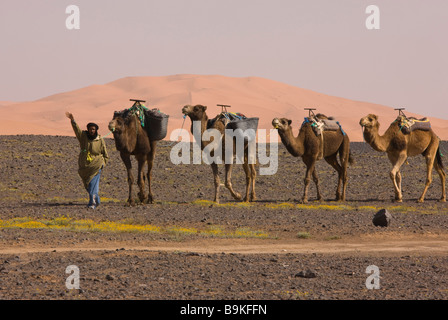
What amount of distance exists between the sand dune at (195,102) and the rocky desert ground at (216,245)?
6031 cm

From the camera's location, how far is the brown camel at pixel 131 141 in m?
18.3

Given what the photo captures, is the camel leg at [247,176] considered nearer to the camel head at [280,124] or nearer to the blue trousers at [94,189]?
the camel head at [280,124]

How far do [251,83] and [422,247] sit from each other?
4713 inches

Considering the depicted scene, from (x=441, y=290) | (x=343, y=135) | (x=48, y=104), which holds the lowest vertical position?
(x=441, y=290)

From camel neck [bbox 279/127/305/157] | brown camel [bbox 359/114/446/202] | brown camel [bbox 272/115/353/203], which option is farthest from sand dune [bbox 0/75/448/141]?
camel neck [bbox 279/127/305/157]

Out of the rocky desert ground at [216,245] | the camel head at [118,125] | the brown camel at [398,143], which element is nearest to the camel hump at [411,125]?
the brown camel at [398,143]

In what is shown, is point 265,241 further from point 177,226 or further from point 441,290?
point 441,290

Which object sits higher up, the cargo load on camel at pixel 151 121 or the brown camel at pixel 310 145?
the cargo load on camel at pixel 151 121

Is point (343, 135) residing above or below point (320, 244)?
above

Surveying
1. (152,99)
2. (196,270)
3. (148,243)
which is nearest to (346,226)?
(148,243)

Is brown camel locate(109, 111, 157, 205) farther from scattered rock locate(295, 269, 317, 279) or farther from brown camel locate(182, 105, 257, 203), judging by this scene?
scattered rock locate(295, 269, 317, 279)

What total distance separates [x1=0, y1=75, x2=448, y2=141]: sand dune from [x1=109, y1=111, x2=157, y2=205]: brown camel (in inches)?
2410

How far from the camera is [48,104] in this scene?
118m

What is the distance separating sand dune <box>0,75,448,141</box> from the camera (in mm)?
97938
